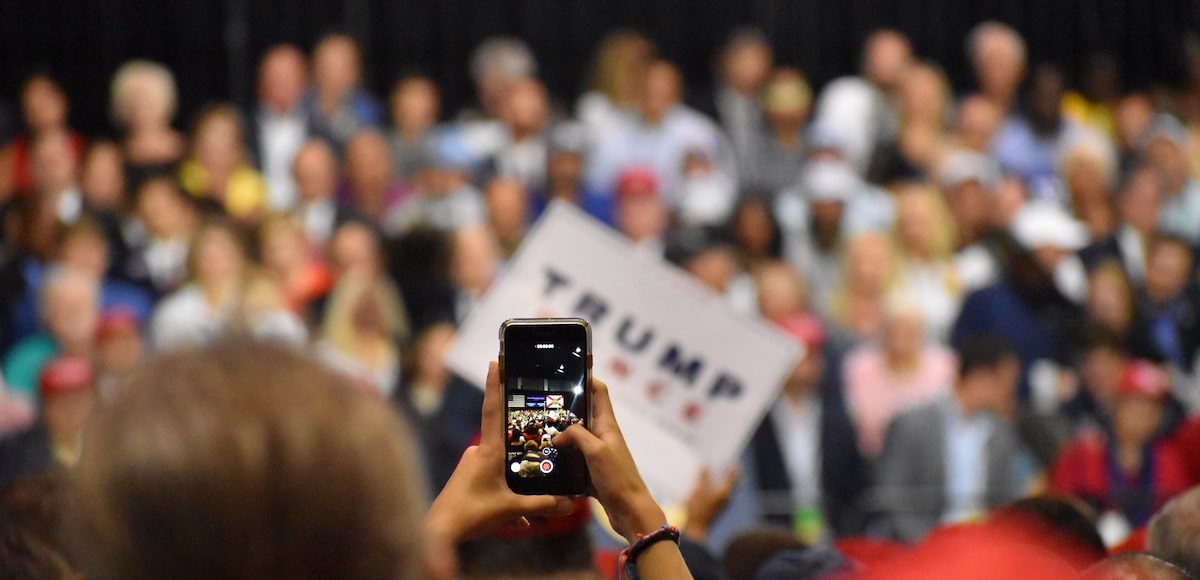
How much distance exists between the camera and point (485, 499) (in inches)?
51.3

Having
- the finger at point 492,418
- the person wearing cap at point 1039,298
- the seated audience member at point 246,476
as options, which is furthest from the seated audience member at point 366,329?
the seated audience member at point 246,476

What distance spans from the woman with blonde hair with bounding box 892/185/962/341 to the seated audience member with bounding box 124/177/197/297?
10.9 ft

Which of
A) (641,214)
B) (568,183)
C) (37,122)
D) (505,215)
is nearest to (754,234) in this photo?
(641,214)

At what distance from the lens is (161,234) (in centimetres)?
609

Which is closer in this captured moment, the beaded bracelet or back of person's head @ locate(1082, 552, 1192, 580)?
the beaded bracelet

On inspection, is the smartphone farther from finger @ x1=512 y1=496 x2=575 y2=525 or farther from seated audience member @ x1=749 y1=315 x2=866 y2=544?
seated audience member @ x1=749 y1=315 x2=866 y2=544

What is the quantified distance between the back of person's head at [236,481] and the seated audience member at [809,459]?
14.4 feet

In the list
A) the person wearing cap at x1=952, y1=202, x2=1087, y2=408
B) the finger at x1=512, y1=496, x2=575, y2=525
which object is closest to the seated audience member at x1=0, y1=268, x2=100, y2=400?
the person wearing cap at x1=952, y1=202, x2=1087, y2=408

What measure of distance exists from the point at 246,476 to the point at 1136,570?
1.22 metres

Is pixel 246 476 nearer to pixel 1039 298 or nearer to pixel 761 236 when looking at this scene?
pixel 761 236

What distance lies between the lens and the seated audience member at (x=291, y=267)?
19.1 ft

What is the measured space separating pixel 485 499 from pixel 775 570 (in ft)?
2.93

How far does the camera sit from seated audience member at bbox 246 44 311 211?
674cm

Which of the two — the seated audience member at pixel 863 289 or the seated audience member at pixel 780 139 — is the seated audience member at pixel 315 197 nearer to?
the seated audience member at pixel 780 139
